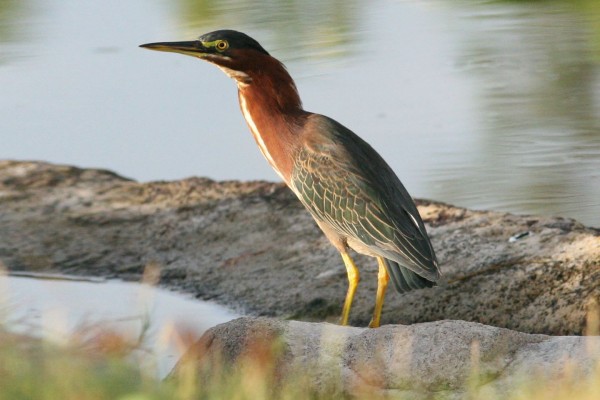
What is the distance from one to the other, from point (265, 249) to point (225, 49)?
1308 mm

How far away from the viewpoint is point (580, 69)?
977cm

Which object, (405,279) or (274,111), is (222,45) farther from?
(405,279)

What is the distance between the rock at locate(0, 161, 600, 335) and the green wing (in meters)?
0.68

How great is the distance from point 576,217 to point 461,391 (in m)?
3.08

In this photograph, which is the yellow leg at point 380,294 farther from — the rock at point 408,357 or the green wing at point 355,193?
the rock at point 408,357

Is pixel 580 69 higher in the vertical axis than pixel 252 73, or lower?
lower

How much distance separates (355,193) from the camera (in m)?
5.39

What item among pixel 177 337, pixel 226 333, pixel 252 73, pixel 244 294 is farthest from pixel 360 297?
pixel 177 337

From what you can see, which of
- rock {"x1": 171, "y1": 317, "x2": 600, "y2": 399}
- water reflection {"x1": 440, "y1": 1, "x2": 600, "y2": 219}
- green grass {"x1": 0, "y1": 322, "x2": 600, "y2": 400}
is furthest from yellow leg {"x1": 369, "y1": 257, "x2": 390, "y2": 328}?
water reflection {"x1": 440, "y1": 1, "x2": 600, "y2": 219}

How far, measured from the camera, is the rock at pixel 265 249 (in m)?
5.83

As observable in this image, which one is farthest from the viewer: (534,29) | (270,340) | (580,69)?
(534,29)

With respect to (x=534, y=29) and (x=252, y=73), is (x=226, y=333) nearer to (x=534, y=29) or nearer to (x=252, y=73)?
(x=252, y=73)

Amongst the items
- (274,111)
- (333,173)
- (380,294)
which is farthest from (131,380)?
(274,111)

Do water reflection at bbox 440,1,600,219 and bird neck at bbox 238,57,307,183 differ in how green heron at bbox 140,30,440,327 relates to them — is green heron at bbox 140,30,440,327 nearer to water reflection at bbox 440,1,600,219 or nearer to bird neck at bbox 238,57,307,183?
bird neck at bbox 238,57,307,183
